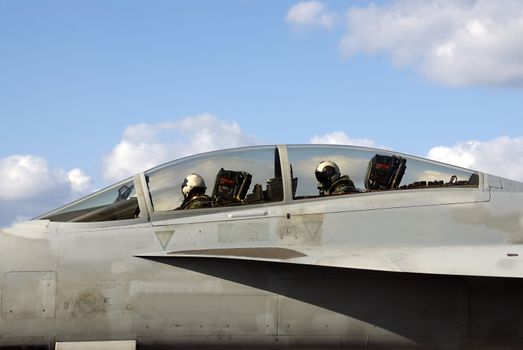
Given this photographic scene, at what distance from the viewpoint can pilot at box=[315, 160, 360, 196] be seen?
7965mm

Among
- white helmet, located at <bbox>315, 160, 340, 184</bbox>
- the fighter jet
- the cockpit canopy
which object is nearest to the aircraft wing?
the fighter jet

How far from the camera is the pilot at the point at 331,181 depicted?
314 inches

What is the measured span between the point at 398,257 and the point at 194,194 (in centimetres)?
225

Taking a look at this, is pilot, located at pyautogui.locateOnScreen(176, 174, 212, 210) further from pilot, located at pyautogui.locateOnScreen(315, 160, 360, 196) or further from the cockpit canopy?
pilot, located at pyautogui.locateOnScreen(315, 160, 360, 196)

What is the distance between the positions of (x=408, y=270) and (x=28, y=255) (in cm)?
377

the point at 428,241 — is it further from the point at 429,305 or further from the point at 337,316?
the point at 337,316

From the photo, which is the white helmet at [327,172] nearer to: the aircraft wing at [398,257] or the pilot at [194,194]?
the aircraft wing at [398,257]

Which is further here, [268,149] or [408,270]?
[268,149]

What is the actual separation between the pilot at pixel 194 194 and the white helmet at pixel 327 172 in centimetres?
123

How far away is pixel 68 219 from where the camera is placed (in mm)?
7785

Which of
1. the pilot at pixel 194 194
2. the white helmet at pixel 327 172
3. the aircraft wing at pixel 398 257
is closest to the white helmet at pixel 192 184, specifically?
the pilot at pixel 194 194

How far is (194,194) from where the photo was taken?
7891mm

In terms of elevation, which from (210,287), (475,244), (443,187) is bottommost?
(210,287)

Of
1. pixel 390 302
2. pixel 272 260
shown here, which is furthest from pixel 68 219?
pixel 390 302
